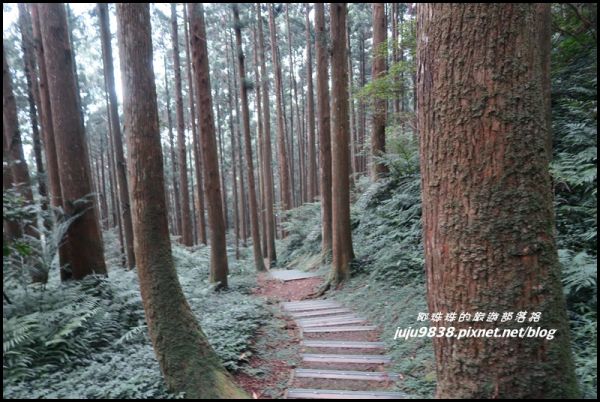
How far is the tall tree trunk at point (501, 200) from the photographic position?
2387 mm

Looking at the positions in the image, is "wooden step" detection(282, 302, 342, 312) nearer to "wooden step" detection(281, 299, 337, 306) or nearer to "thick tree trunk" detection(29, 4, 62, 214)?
"wooden step" detection(281, 299, 337, 306)

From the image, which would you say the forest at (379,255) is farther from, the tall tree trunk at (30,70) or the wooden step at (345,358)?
the tall tree trunk at (30,70)

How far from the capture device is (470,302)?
2480mm

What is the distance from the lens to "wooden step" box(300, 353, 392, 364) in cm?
489

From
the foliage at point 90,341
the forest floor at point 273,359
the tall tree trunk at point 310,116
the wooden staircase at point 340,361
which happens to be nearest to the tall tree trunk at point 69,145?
the foliage at point 90,341

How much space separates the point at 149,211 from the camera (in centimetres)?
399

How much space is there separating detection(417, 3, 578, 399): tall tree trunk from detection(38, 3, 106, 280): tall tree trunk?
6.39 meters

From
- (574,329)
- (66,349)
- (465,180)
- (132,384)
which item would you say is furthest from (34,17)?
(574,329)

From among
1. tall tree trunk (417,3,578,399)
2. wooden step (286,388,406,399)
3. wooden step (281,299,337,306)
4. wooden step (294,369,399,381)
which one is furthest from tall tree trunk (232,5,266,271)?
tall tree trunk (417,3,578,399)

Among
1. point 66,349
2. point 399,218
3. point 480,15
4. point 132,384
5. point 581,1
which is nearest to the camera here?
point 480,15

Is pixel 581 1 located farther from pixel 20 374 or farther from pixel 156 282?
pixel 20 374

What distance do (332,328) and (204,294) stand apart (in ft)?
12.4

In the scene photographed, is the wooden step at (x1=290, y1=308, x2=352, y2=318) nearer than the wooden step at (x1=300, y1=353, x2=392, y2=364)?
No

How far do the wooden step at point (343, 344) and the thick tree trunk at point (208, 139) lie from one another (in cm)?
472
